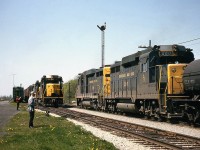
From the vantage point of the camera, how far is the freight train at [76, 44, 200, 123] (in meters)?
16.5

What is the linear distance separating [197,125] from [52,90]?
2719cm

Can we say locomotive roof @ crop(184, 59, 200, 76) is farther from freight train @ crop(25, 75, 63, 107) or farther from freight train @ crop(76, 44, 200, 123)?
freight train @ crop(25, 75, 63, 107)

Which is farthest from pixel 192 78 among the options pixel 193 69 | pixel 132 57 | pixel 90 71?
pixel 90 71

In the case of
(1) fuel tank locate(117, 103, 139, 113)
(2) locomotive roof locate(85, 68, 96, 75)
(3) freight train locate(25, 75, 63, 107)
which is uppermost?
(2) locomotive roof locate(85, 68, 96, 75)

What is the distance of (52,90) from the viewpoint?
41375 millimetres

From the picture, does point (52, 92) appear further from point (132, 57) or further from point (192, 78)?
point (192, 78)

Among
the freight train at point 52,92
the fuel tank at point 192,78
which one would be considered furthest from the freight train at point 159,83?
the freight train at point 52,92

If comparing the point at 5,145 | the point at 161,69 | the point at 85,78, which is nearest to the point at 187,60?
the point at 161,69

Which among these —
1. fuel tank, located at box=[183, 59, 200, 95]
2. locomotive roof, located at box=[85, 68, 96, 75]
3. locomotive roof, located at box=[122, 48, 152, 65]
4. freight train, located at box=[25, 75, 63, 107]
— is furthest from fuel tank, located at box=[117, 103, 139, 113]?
freight train, located at box=[25, 75, 63, 107]

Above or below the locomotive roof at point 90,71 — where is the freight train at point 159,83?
below

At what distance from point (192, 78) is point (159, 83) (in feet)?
9.58

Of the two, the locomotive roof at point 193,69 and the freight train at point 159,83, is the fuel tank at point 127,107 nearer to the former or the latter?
the freight train at point 159,83

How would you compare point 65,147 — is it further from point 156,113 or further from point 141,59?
point 141,59

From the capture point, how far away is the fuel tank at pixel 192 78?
1534cm
